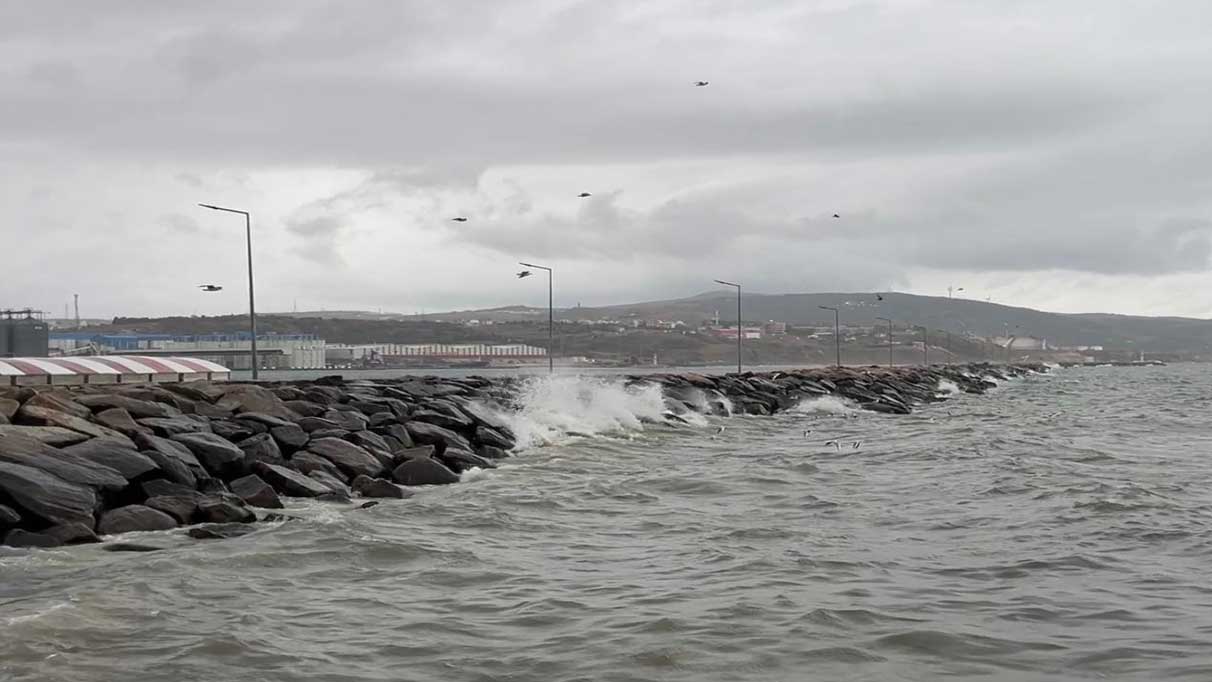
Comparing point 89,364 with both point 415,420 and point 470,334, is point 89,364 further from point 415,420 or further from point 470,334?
point 470,334

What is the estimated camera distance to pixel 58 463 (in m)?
13.8

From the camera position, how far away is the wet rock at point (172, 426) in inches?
691

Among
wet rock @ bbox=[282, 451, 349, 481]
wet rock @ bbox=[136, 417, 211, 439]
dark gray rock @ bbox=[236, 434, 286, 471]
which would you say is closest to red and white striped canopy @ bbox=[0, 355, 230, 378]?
wet rock @ bbox=[136, 417, 211, 439]

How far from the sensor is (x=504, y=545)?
13109mm

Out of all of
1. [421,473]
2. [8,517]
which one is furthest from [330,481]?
[8,517]

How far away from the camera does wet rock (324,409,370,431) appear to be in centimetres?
2191

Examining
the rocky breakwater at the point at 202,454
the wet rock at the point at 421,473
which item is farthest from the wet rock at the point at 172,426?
the wet rock at the point at 421,473

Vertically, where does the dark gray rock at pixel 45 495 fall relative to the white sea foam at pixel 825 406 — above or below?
above

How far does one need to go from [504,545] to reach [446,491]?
4.90 meters

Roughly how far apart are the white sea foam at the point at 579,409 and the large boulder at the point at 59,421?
1102 cm

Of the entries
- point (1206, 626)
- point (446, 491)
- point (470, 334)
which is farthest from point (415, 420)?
point (470, 334)

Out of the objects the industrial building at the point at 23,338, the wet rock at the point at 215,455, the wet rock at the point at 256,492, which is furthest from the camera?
the industrial building at the point at 23,338

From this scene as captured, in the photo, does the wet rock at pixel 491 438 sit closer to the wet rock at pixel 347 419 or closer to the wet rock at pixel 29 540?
the wet rock at pixel 347 419

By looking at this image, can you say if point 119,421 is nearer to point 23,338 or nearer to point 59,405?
point 59,405
